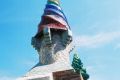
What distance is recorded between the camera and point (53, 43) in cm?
1222

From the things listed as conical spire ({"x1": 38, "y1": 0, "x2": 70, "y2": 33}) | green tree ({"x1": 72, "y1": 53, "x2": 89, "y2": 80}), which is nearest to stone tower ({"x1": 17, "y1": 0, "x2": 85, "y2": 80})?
conical spire ({"x1": 38, "y1": 0, "x2": 70, "y2": 33})

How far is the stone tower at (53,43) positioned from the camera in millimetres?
11170

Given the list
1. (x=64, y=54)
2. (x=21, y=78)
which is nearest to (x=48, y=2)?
(x=64, y=54)

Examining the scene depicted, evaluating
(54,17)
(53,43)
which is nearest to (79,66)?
(53,43)

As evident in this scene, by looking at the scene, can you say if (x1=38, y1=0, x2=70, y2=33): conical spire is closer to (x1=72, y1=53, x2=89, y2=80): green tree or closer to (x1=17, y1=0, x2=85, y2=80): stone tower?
(x1=17, y1=0, x2=85, y2=80): stone tower

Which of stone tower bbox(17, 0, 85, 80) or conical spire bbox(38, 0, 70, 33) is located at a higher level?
conical spire bbox(38, 0, 70, 33)

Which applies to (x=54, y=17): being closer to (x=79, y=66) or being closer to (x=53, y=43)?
(x=53, y=43)

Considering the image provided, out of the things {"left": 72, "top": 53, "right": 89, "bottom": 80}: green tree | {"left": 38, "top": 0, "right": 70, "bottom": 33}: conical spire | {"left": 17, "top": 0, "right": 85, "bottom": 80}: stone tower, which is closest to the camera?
{"left": 17, "top": 0, "right": 85, "bottom": 80}: stone tower

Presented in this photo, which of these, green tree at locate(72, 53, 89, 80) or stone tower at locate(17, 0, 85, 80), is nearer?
stone tower at locate(17, 0, 85, 80)

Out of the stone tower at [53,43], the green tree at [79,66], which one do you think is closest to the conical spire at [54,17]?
the stone tower at [53,43]

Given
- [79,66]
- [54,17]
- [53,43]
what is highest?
[54,17]

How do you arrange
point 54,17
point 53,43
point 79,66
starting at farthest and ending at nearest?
1. point 54,17
2. point 79,66
3. point 53,43

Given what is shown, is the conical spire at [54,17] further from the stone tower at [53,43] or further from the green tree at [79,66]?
the green tree at [79,66]

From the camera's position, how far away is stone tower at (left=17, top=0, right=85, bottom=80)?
11.2m
